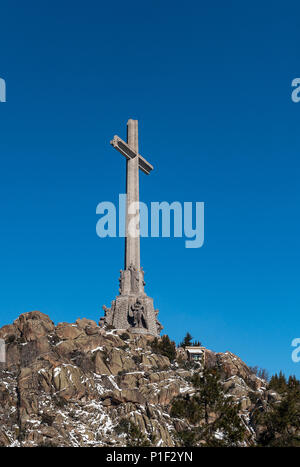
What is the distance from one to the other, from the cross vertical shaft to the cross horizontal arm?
0.78 metres

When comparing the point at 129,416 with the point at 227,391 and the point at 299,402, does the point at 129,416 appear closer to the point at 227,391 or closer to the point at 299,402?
the point at 227,391

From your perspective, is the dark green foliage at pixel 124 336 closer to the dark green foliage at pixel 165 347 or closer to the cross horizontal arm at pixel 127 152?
the dark green foliage at pixel 165 347

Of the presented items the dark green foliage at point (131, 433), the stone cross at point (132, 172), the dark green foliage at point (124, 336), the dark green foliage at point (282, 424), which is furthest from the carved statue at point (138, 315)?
the dark green foliage at point (282, 424)

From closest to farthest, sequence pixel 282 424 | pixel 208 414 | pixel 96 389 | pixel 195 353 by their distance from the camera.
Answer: pixel 282 424 → pixel 208 414 → pixel 96 389 → pixel 195 353

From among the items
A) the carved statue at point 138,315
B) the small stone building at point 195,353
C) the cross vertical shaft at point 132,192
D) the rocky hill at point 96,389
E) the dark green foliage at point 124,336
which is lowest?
the rocky hill at point 96,389

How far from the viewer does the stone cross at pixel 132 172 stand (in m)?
67.9

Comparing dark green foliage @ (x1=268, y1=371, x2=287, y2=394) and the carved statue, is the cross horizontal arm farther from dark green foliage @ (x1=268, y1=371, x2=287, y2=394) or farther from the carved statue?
dark green foliage @ (x1=268, y1=371, x2=287, y2=394)

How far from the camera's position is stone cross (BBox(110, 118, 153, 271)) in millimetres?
67875

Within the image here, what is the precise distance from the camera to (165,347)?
5853 cm

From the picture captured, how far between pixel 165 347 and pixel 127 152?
28.6 m

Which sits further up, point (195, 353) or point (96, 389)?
point (195, 353)

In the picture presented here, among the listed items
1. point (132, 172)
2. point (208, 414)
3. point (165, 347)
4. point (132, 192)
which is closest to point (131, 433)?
point (208, 414)

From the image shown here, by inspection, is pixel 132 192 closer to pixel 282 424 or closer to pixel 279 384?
pixel 279 384
